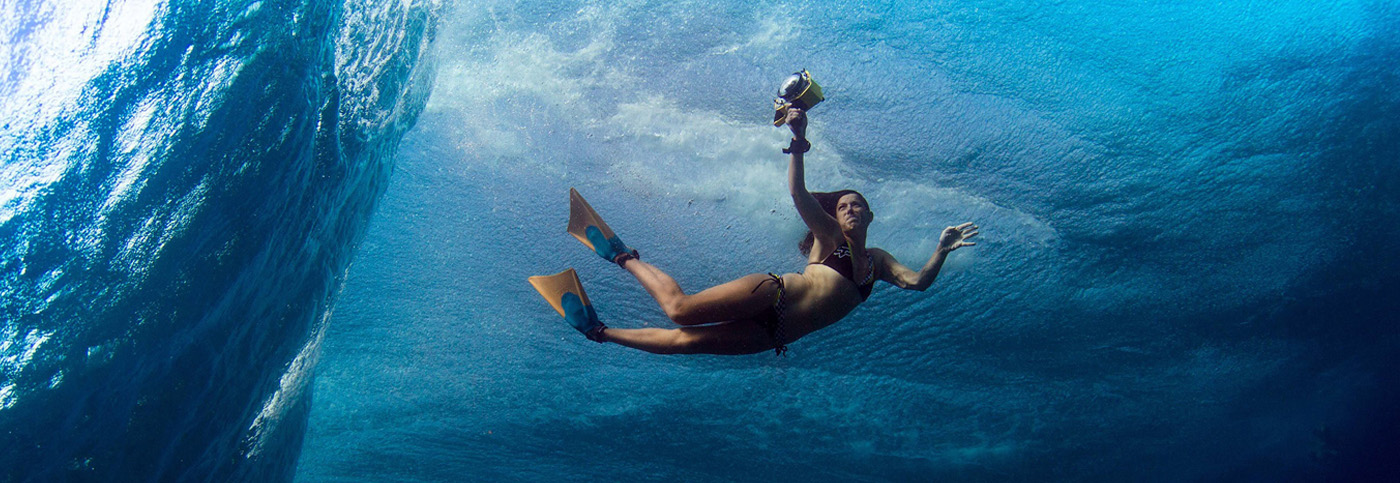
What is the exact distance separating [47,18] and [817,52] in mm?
5982

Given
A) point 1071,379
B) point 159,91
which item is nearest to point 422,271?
point 159,91

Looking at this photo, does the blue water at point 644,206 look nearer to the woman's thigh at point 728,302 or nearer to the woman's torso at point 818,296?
the woman's torso at point 818,296

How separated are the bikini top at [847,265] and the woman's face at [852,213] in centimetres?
14

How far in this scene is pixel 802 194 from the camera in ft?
12.5

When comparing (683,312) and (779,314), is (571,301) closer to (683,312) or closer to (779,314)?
(683,312)

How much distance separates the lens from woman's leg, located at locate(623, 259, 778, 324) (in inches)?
134

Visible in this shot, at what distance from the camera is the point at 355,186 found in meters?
6.80

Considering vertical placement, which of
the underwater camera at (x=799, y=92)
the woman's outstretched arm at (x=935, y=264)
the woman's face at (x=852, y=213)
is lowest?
the woman's outstretched arm at (x=935, y=264)

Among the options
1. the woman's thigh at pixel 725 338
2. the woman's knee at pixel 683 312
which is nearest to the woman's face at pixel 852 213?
the woman's thigh at pixel 725 338

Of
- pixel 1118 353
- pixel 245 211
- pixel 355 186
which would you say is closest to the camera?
pixel 245 211

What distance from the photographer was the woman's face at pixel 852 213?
153 inches

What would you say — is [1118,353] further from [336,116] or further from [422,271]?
[336,116]

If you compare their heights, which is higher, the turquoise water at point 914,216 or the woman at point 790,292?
the turquoise water at point 914,216

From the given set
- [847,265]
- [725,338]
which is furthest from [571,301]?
[847,265]
